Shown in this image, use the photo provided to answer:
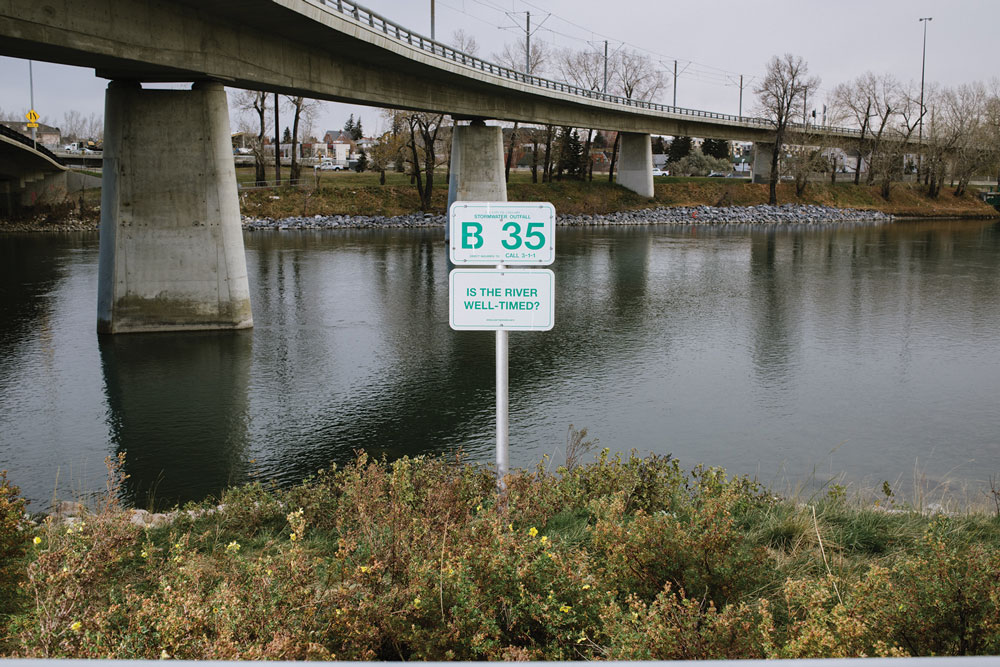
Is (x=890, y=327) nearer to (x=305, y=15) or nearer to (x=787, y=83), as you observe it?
(x=305, y=15)

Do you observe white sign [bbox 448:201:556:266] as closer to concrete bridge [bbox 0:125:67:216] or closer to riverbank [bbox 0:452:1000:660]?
riverbank [bbox 0:452:1000:660]

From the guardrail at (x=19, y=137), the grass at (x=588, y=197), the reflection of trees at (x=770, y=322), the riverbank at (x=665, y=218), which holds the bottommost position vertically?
the reflection of trees at (x=770, y=322)

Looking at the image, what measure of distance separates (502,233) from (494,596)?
10.3ft

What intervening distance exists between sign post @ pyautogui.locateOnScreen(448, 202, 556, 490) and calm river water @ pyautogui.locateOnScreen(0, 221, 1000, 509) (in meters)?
5.69

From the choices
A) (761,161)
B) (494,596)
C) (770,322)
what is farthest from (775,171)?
(494,596)

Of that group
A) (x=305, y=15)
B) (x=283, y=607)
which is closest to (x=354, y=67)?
(x=305, y=15)

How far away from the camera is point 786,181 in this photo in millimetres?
92500

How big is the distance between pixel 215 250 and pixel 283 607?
63.8ft

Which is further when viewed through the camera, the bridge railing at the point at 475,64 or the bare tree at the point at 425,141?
the bare tree at the point at 425,141

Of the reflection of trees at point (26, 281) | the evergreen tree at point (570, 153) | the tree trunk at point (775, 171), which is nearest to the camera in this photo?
the reflection of trees at point (26, 281)

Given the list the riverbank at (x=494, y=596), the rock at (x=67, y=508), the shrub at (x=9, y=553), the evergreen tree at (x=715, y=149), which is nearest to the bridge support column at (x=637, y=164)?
the evergreen tree at (x=715, y=149)

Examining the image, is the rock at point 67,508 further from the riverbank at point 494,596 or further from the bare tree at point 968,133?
the bare tree at point 968,133

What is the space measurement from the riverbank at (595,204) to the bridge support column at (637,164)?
115cm

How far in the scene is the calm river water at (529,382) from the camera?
13.0 metres
